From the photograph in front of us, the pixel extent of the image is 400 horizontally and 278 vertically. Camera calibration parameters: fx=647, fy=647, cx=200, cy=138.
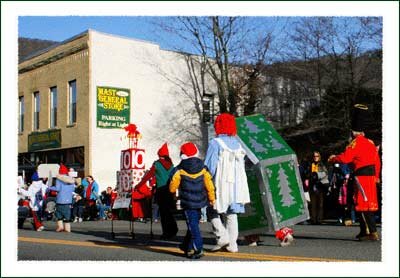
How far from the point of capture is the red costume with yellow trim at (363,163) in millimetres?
9953

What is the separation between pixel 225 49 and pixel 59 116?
23.2 ft

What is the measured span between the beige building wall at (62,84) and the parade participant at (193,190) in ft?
53.8

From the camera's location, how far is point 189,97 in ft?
88.9

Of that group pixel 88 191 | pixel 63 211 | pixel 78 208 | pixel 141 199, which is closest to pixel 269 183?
pixel 141 199

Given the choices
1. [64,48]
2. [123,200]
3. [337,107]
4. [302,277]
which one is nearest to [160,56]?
[64,48]

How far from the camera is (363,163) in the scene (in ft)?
33.1

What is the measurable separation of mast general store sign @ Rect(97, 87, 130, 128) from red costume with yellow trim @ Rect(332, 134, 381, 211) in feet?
51.0

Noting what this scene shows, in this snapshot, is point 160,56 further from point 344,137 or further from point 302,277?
point 302,277

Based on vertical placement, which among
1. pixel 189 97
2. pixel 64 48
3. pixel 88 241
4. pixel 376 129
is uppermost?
pixel 64 48

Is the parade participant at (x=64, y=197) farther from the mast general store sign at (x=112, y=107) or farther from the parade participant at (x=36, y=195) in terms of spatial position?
the mast general store sign at (x=112, y=107)

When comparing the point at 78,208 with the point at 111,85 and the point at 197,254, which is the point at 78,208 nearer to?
the point at 111,85

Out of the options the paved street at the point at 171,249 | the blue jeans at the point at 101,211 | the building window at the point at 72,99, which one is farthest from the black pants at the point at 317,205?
the building window at the point at 72,99

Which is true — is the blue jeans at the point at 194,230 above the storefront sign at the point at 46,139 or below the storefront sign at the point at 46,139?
below

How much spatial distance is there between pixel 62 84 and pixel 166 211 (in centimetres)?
1535
